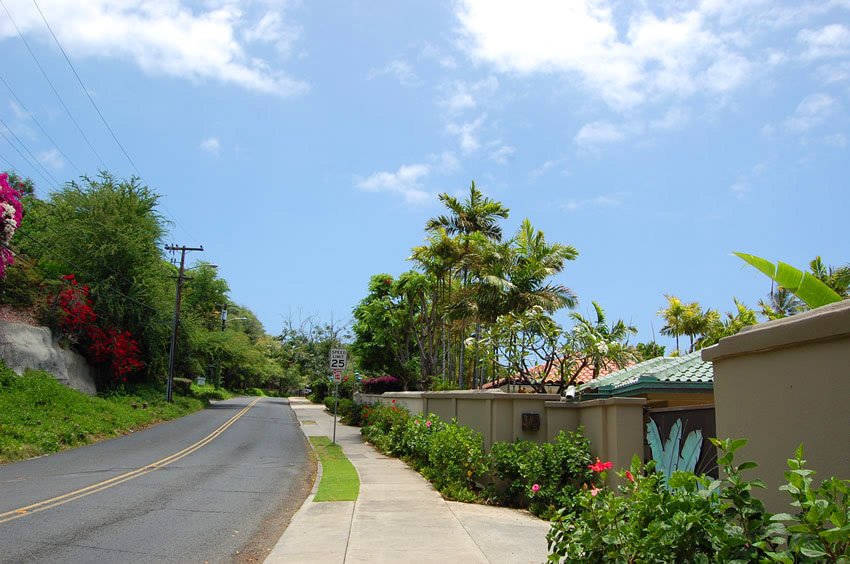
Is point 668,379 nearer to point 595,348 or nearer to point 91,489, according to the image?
point 595,348

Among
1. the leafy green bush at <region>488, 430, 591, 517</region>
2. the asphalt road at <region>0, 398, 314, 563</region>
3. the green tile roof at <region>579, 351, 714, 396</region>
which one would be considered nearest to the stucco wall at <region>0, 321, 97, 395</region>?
the asphalt road at <region>0, 398, 314, 563</region>

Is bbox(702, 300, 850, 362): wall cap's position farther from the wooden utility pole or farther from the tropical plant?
the wooden utility pole

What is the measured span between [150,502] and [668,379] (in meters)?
9.39

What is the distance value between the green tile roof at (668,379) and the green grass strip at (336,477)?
548cm

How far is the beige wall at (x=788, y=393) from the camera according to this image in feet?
11.8

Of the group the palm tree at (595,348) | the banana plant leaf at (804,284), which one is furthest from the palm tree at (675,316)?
the banana plant leaf at (804,284)

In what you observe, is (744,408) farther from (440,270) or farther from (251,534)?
(440,270)

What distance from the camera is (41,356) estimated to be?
28219mm

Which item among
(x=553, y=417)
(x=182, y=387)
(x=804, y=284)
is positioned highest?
(x=804, y=284)

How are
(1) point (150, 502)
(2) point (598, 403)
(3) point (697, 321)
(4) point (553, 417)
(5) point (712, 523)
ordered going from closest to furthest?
(5) point (712, 523) → (2) point (598, 403) → (1) point (150, 502) → (4) point (553, 417) → (3) point (697, 321)

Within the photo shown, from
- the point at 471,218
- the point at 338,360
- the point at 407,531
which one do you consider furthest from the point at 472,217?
the point at 407,531

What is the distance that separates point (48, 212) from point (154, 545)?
114 feet

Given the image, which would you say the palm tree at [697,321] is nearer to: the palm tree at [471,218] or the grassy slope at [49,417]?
the palm tree at [471,218]

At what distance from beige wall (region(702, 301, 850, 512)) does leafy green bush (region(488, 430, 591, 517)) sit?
18.7ft
